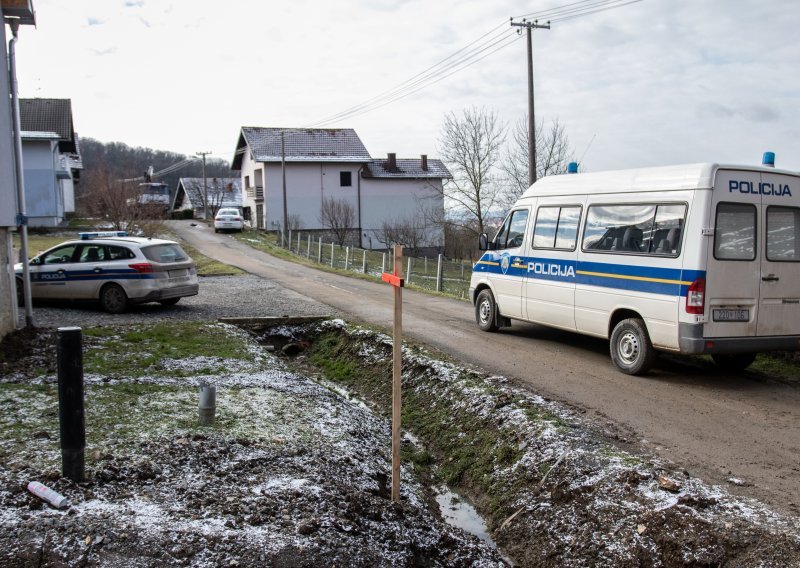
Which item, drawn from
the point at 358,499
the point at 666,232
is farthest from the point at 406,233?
the point at 358,499

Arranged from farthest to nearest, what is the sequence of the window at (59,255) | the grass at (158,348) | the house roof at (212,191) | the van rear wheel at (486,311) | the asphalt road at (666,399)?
the house roof at (212,191) < the window at (59,255) < the van rear wheel at (486,311) < the grass at (158,348) < the asphalt road at (666,399)

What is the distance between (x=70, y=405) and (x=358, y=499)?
2.27m

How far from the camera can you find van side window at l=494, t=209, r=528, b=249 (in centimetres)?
1166

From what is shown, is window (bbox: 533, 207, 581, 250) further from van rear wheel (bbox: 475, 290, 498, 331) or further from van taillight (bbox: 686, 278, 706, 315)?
van taillight (bbox: 686, 278, 706, 315)

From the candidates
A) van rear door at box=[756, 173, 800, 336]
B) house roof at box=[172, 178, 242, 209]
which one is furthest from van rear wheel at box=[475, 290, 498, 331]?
house roof at box=[172, 178, 242, 209]

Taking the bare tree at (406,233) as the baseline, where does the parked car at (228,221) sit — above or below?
above

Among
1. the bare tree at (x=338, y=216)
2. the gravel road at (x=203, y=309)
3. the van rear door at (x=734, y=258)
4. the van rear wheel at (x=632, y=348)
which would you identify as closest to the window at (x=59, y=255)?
the gravel road at (x=203, y=309)

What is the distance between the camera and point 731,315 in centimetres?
835

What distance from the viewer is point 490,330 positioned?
42.1 feet

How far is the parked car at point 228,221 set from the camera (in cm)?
4603

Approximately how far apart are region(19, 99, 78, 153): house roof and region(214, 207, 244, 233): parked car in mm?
10375

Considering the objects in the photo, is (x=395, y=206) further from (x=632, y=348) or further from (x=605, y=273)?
(x=632, y=348)

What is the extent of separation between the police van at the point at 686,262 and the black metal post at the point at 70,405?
649cm

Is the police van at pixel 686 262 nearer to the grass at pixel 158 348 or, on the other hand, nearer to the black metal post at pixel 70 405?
the grass at pixel 158 348
